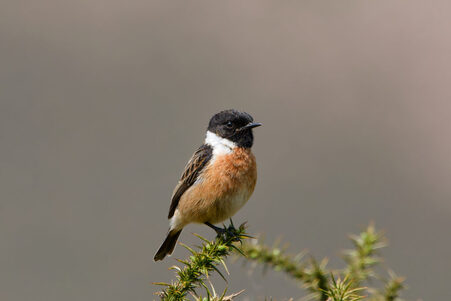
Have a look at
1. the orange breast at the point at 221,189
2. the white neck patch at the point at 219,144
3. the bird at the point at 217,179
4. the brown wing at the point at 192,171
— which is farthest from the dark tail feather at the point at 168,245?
→ the white neck patch at the point at 219,144

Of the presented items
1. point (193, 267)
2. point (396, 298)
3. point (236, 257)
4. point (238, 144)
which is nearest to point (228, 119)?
point (238, 144)

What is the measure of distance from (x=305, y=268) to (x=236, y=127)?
2.78m

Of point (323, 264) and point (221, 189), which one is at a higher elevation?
point (221, 189)

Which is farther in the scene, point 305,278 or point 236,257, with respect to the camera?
point 236,257

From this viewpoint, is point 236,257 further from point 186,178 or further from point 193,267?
point 186,178

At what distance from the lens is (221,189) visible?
495cm

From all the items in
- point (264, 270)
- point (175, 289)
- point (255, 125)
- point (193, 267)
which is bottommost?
point (175, 289)

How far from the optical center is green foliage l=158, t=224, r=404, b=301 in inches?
93.1

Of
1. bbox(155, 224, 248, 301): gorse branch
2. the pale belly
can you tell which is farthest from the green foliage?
the pale belly

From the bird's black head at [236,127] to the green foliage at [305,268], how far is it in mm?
2286

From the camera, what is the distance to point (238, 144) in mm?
5348

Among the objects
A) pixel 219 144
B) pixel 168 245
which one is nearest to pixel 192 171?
pixel 219 144

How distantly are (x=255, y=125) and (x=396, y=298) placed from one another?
3139mm

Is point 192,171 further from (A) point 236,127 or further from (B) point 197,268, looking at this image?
(B) point 197,268
